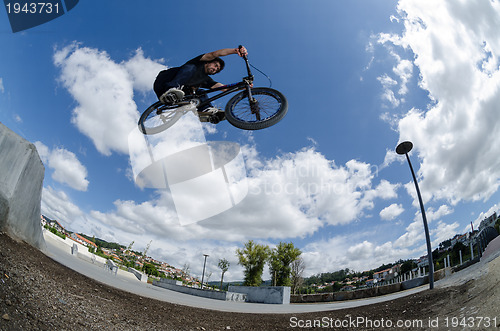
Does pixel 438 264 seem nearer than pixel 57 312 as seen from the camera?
No

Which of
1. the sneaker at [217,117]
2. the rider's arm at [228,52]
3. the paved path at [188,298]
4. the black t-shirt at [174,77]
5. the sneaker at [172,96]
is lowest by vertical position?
the paved path at [188,298]

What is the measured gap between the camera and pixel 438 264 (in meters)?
7.93

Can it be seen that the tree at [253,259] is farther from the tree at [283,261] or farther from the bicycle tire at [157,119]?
the bicycle tire at [157,119]

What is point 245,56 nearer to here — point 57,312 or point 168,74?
point 168,74

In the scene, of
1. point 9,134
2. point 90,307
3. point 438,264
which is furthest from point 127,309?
point 438,264

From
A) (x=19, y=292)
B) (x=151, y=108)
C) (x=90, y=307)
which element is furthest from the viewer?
(x=151, y=108)

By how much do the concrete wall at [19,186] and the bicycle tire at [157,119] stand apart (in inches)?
100

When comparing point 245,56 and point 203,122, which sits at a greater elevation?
point 245,56

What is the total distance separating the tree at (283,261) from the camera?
97.1 feet

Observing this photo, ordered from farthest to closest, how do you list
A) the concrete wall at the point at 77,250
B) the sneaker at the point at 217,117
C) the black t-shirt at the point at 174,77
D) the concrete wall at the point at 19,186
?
the concrete wall at the point at 77,250, the sneaker at the point at 217,117, the black t-shirt at the point at 174,77, the concrete wall at the point at 19,186

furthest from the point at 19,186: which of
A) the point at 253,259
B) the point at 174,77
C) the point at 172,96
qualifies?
the point at 253,259

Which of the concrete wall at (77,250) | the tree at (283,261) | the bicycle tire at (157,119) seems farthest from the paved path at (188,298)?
the tree at (283,261)

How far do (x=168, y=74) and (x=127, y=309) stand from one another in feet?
15.2

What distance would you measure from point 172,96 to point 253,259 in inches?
1144
